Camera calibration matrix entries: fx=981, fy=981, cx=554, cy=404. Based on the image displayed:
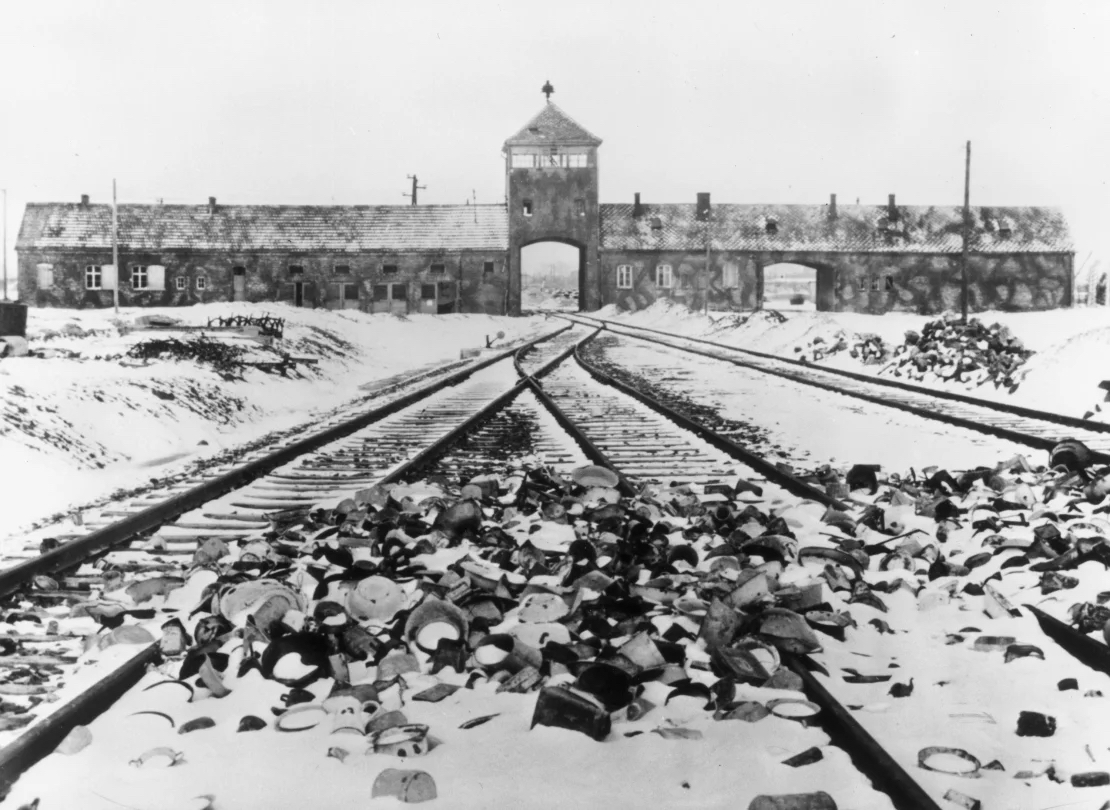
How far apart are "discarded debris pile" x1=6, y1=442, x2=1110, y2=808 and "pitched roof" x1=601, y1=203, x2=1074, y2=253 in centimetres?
4862

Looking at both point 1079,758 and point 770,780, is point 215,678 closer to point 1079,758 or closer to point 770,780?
point 770,780

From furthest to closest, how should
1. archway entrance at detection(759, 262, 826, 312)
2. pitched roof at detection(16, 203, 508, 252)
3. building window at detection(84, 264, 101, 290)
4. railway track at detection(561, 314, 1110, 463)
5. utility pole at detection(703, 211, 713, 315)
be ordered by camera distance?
archway entrance at detection(759, 262, 826, 312) < utility pole at detection(703, 211, 713, 315) < pitched roof at detection(16, 203, 508, 252) < building window at detection(84, 264, 101, 290) < railway track at detection(561, 314, 1110, 463)

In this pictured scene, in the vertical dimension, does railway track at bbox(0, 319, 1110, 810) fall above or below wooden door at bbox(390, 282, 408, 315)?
below

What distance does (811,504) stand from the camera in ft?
20.3

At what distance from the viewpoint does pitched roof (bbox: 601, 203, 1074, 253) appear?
53500 millimetres

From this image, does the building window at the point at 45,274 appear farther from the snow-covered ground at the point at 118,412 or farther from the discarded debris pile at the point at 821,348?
the discarded debris pile at the point at 821,348

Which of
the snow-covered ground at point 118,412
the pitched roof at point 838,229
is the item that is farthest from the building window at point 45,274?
the snow-covered ground at point 118,412

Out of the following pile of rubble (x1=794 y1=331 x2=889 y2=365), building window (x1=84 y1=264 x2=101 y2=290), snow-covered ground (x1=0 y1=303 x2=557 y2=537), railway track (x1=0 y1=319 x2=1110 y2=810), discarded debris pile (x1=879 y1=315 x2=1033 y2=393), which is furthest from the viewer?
building window (x1=84 y1=264 x2=101 y2=290)

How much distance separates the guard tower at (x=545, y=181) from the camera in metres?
50.4

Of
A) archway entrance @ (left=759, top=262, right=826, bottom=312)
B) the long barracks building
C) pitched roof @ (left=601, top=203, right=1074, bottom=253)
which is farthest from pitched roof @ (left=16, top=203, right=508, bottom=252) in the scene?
archway entrance @ (left=759, top=262, right=826, bottom=312)

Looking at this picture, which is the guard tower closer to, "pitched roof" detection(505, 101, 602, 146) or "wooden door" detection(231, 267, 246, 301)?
"pitched roof" detection(505, 101, 602, 146)

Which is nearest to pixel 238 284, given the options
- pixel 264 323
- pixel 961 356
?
pixel 264 323

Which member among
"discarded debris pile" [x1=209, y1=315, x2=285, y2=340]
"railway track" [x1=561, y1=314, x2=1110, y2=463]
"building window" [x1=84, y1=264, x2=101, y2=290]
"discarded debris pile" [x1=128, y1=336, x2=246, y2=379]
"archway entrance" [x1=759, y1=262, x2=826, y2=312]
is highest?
"archway entrance" [x1=759, y1=262, x2=826, y2=312]

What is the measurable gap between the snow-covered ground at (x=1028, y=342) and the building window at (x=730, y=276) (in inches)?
411
